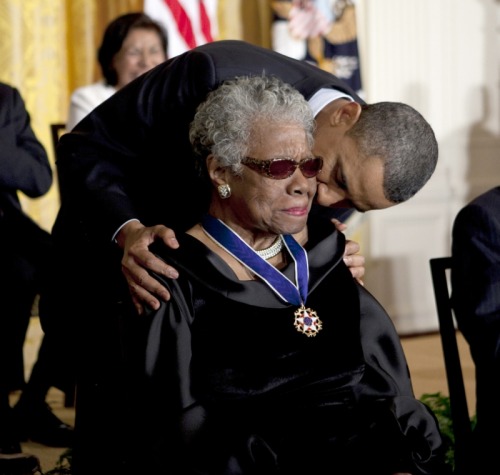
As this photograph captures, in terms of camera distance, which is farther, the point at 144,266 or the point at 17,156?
the point at 17,156

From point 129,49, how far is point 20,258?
1.30 meters

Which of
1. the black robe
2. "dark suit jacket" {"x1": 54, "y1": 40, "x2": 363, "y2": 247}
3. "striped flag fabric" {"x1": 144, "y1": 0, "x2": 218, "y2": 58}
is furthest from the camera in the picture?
"striped flag fabric" {"x1": 144, "y1": 0, "x2": 218, "y2": 58}

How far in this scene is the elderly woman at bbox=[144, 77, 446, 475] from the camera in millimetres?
2377

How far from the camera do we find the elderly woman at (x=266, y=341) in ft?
7.80

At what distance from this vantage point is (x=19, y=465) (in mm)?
3680

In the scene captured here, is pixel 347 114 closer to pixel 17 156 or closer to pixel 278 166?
pixel 278 166

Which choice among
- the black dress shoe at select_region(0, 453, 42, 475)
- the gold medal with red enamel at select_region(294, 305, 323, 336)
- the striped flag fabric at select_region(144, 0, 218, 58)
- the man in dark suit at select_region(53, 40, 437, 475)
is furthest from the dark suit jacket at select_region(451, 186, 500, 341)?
the striped flag fabric at select_region(144, 0, 218, 58)

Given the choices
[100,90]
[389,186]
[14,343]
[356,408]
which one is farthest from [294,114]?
[100,90]

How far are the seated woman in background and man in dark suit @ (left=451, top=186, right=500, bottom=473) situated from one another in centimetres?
263

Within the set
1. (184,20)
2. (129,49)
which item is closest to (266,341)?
(129,49)

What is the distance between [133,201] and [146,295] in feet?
1.93

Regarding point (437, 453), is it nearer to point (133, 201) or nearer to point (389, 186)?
point (389, 186)

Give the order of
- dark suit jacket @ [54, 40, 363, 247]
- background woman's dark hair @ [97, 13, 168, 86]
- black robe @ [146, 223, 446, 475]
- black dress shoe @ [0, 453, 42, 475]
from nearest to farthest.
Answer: black robe @ [146, 223, 446, 475], dark suit jacket @ [54, 40, 363, 247], black dress shoe @ [0, 453, 42, 475], background woman's dark hair @ [97, 13, 168, 86]

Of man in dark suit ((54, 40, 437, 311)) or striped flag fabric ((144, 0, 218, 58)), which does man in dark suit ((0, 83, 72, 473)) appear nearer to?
man in dark suit ((54, 40, 437, 311))
